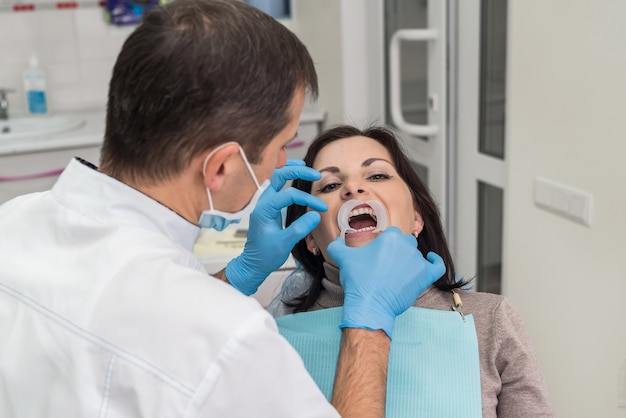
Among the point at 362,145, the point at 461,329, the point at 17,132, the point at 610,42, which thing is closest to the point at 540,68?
the point at 610,42

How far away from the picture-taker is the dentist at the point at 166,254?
37.0 inches

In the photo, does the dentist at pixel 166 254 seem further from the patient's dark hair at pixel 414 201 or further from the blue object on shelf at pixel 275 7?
the blue object on shelf at pixel 275 7

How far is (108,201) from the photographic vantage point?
1.06 m

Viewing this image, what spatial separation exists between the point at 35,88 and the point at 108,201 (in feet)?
8.19

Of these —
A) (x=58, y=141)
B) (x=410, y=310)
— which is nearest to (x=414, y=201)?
(x=410, y=310)

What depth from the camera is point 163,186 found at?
1.09 metres

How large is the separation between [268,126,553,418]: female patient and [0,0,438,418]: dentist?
276mm

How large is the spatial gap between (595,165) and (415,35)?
0.91 meters

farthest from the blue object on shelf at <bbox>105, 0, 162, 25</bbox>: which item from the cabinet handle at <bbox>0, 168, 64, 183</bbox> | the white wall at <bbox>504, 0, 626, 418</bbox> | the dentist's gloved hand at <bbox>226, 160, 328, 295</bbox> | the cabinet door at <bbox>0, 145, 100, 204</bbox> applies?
the dentist's gloved hand at <bbox>226, 160, 328, 295</bbox>

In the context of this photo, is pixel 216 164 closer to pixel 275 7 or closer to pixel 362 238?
pixel 362 238

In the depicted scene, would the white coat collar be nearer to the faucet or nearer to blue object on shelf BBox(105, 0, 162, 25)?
the faucet

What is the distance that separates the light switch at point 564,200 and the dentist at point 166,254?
0.93 metres

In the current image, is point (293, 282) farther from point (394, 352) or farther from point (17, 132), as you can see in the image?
point (17, 132)

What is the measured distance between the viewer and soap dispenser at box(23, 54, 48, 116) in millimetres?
3295
